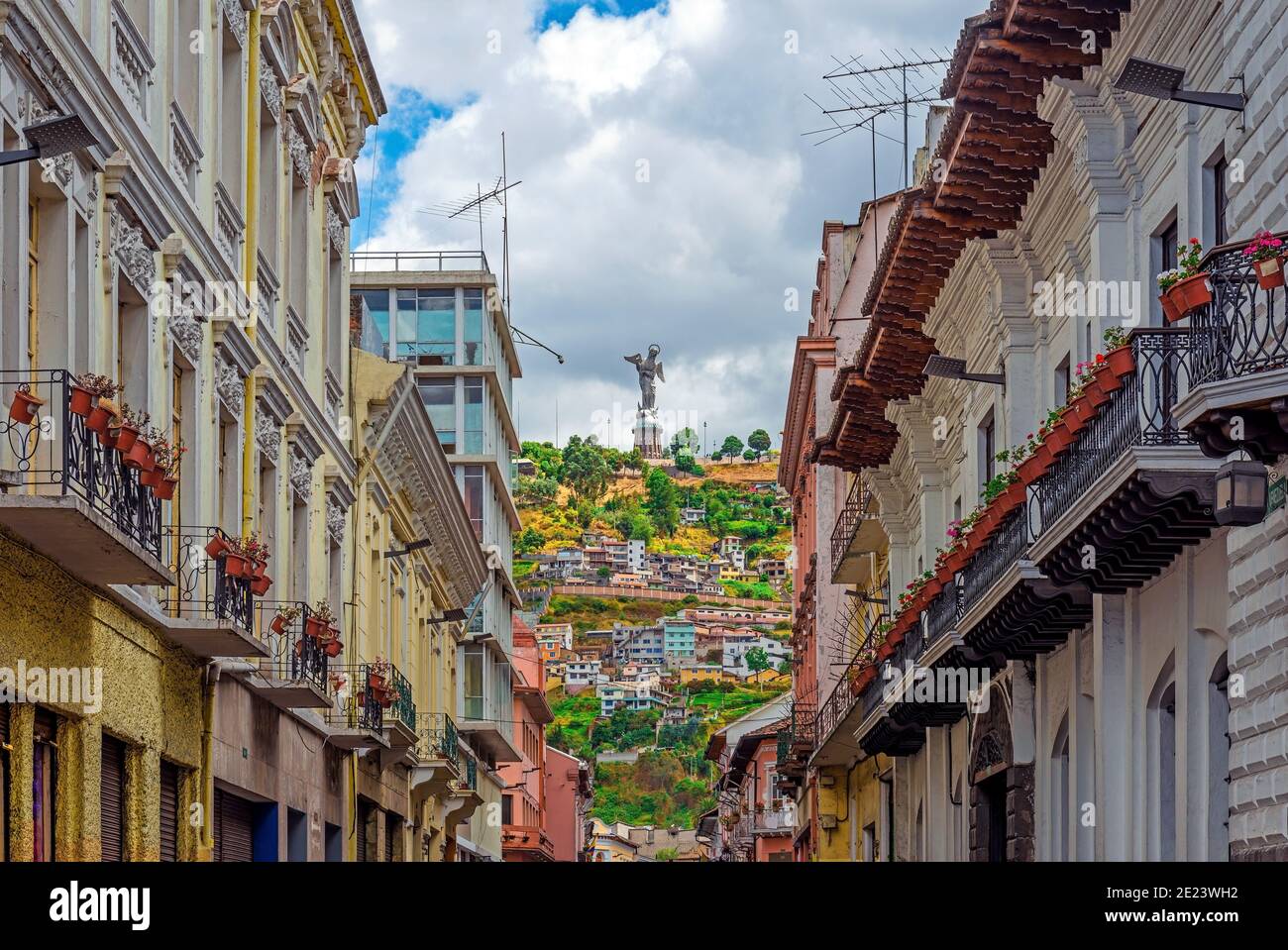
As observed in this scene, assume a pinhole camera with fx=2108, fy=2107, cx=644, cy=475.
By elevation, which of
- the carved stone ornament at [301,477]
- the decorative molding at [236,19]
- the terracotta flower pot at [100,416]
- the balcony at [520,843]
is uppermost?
the decorative molding at [236,19]

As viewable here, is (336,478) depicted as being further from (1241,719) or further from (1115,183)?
(1241,719)

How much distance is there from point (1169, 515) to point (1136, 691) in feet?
10.7

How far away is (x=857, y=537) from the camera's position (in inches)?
1366

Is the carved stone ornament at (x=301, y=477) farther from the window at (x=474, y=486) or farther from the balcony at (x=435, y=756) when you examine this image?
the window at (x=474, y=486)

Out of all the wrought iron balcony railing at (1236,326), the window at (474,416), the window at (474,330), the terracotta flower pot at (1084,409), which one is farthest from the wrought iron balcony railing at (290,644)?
the window at (474,330)

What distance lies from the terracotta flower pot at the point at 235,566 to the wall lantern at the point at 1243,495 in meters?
9.04

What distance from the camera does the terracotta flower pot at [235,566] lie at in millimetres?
17688

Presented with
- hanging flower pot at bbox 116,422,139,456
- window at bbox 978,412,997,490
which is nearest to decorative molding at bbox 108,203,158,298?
hanging flower pot at bbox 116,422,139,456

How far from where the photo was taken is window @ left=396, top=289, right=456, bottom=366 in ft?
179

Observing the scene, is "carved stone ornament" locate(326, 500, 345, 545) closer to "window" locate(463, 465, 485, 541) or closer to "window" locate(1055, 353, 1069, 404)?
"window" locate(1055, 353, 1069, 404)

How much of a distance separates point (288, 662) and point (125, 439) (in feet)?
29.3

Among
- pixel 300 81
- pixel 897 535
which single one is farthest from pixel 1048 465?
pixel 897 535

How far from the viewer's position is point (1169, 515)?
14.0 m

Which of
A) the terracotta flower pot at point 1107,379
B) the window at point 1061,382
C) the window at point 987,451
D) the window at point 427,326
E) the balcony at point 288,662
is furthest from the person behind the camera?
the window at point 427,326
